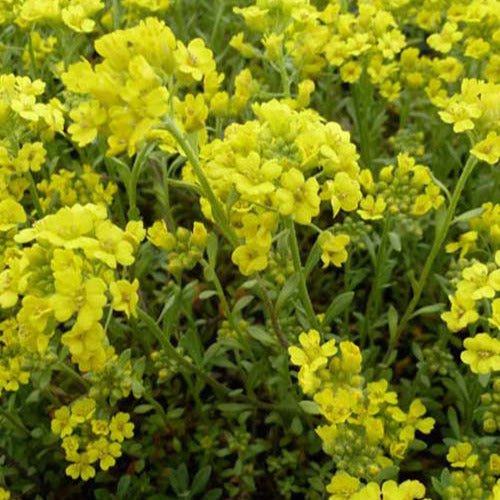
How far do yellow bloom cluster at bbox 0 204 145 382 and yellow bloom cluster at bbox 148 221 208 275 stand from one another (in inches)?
10.5

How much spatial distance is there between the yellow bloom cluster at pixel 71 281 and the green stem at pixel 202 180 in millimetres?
242

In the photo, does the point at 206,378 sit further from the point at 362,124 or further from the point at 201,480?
the point at 362,124

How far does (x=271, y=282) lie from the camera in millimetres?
2459

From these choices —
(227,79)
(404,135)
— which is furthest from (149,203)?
(404,135)

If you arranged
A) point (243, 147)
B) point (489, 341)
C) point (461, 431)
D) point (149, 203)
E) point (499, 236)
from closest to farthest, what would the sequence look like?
point (243, 147) → point (489, 341) → point (499, 236) → point (461, 431) → point (149, 203)

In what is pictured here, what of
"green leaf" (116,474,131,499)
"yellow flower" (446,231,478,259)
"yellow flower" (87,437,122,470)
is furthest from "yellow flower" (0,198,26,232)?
"yellow flower" (446,231,478,259)

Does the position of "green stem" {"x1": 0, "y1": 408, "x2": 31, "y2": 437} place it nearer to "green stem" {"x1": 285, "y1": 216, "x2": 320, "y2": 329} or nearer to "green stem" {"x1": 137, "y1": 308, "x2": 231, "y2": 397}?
"green stem" {"x1": 137, "y1": 308, "x2": 231, "y2": 397}

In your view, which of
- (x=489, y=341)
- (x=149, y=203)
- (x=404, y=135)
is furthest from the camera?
(x=149, y=203)

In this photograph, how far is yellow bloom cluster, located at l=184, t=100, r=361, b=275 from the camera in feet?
5.75

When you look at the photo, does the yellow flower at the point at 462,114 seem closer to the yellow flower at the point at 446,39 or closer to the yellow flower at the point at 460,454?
the yellow flower at the point at 446,39

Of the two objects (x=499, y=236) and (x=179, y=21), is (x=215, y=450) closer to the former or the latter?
(x=499, y=236)

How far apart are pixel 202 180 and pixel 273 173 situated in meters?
0.19

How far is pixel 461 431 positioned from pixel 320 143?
1256mm

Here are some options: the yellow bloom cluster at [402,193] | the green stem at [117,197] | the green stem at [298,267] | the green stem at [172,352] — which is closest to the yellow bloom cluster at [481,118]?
the yellow bloom cluster at [402,193]
